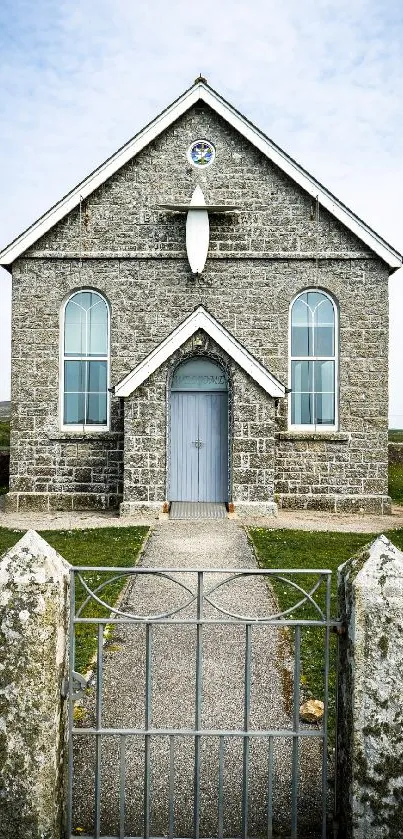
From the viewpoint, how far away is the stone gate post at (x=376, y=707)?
309 cm

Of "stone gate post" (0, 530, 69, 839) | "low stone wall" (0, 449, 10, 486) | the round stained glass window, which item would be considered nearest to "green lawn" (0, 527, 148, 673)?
"stone gate post" (0, 530, 69, 839)

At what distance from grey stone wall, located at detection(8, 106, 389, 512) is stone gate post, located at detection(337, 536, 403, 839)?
1169 cm

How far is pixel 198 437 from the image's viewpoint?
14.4m

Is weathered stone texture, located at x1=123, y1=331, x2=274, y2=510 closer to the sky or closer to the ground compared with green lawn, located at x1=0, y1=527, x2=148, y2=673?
closer to the sky

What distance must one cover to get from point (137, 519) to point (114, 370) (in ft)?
11.7

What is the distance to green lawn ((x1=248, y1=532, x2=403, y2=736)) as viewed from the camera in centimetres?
531

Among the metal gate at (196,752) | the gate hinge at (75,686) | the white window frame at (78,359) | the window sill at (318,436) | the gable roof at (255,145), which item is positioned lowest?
the metal gate at (196,752)

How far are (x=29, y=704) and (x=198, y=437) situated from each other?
37.2 feet

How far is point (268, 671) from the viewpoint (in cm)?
528

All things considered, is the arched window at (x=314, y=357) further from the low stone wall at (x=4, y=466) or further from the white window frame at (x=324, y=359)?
the low stone wall at (x=4, y=466)

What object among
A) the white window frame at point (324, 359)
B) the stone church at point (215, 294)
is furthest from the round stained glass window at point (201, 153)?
the white window frame at point (324, 359)

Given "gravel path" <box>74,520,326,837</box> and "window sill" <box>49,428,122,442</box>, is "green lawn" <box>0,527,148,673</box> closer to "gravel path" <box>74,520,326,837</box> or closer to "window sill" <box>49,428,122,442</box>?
"gravel path" <box>74,520,326,837</box>

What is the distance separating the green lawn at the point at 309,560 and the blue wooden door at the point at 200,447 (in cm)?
245

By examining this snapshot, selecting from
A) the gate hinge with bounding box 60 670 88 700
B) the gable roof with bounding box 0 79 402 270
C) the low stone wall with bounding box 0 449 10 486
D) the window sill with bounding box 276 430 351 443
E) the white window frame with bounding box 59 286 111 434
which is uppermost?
the gable roof with bounding box 0 79 402 270
